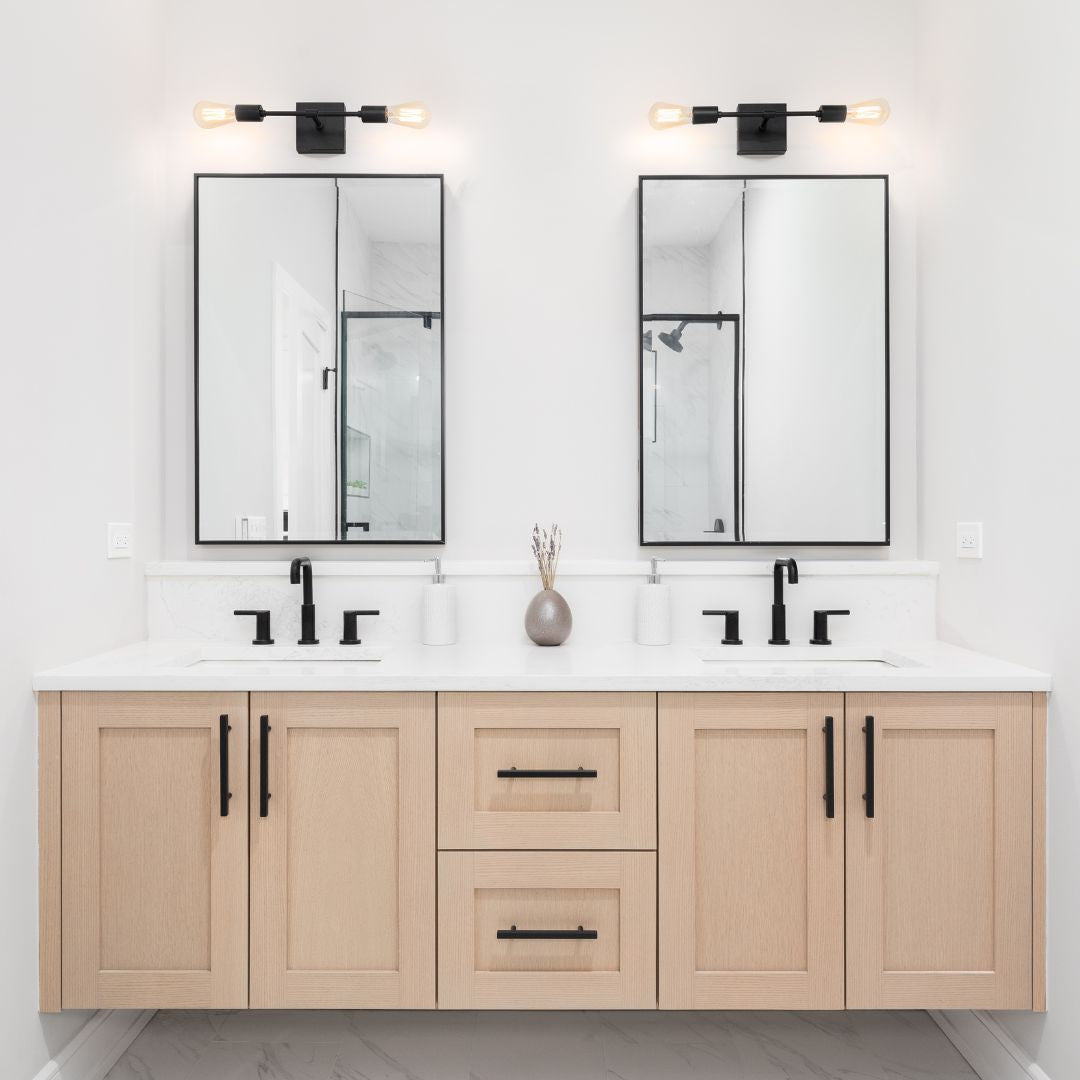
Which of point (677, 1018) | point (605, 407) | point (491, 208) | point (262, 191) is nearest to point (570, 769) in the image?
point (677, 1018)

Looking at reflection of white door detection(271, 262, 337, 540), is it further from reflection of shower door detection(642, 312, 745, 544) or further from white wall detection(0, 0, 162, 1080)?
reflection of shower door detection(642, 312, 745, 544)

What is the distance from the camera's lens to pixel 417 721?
4.92ft

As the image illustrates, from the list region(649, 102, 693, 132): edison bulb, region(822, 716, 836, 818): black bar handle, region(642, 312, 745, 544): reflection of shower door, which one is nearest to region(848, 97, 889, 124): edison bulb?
region(649, 102, 693, 132): edison bulb

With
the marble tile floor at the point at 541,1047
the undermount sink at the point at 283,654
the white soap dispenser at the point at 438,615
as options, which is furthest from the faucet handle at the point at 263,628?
the marble tile floor at the point at 541,1047

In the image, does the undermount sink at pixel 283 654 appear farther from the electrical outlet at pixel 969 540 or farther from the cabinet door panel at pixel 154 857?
the electrical outlet at pixel 969 540

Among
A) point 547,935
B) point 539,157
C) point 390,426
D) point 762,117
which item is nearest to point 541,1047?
point 547,935

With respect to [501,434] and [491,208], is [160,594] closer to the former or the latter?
[501,434]

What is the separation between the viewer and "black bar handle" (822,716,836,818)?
148 centimetres

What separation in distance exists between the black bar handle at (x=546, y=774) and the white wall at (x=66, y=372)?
3.00 feet

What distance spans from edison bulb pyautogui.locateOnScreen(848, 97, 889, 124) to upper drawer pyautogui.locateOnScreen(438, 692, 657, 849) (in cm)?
160

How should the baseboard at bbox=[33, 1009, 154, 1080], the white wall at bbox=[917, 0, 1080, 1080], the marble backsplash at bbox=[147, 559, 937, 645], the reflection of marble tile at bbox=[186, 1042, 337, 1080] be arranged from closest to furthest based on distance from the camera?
the white wall at bbox=[917, 0, 1080, 1080] < the baseboard at bbox=[33, 1009, 154, 1080] < the reflection of marble tile at bbox=[186, 1042, 337, 1080] < the marble backsplash at bbox=[147, 559, 937, 645]

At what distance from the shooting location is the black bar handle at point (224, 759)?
1482 millimetres

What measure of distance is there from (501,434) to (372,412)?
34cm

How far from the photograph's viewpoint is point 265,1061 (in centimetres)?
172
